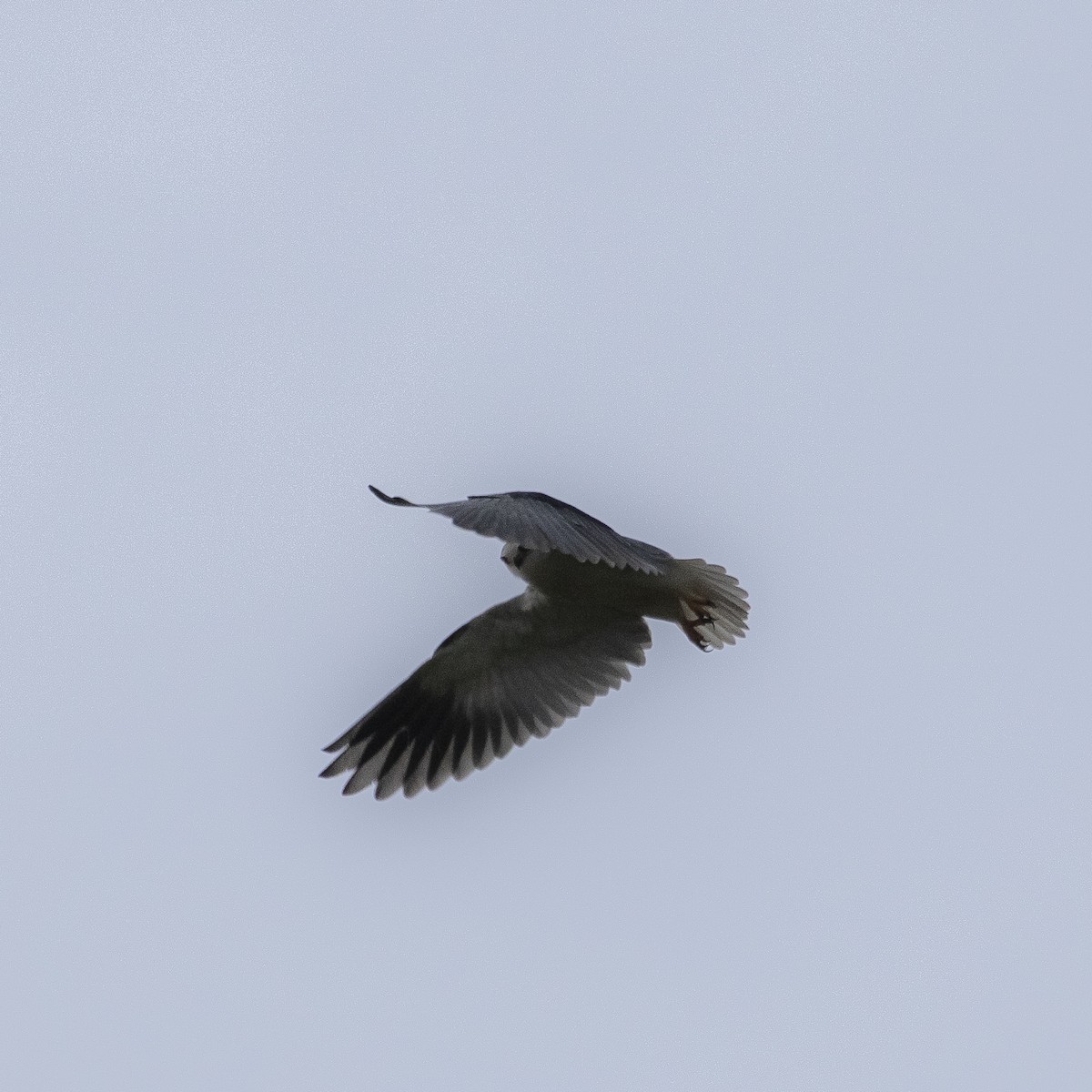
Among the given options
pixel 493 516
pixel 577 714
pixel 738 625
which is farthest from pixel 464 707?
pixel 493 516

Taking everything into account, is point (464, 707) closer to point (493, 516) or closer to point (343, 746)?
point (343, 746)

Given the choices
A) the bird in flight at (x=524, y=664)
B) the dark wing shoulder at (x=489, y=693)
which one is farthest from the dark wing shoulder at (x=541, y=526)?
the dark wing shoulder at (x=489, y=693)

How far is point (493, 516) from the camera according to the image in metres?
6.05

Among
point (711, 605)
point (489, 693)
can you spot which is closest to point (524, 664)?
point (489, 693)

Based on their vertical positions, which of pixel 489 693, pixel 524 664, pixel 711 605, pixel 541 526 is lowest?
pixel 541 526

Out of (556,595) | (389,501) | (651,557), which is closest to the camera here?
(389,501)

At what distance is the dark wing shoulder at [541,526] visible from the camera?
19.1 feet

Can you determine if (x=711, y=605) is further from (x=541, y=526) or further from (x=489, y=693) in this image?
(x=541, y=526)

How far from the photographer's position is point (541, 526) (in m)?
6.20

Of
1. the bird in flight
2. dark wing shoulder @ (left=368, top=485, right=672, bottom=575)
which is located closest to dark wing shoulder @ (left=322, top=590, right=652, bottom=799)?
the bird in flight

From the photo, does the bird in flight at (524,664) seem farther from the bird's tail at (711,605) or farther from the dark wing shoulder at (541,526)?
the dark wing shoulder at (541,526)

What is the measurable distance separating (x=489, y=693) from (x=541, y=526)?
2261 mm

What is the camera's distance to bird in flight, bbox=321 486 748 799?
7.87m

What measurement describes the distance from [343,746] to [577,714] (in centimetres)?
114
